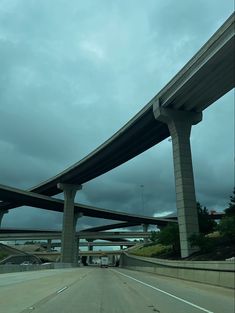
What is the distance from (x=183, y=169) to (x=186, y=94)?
8.55m

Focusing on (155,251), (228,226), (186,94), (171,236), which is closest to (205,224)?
(171,236)

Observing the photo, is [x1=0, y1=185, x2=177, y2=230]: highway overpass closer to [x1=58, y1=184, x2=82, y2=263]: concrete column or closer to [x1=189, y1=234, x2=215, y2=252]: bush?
[x1=58, y1=184, x2=82, y2=263]: concrete column

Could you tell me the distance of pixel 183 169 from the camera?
5322cm

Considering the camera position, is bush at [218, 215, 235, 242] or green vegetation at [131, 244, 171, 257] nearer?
bush at [218, 215, 235, 242]

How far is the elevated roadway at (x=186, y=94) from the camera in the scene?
139 feet

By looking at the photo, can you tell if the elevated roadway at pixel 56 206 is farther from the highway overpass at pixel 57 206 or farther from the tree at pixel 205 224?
the tree at pixel 205 224

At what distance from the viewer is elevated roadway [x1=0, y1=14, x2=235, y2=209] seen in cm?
4225

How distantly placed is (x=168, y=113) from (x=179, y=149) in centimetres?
468

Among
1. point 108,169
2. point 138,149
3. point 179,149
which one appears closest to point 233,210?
point 179,149

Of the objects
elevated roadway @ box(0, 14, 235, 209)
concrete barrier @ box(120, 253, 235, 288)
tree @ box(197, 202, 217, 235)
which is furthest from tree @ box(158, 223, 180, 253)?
elevated roadway @ box(0, 14, 235, 209)

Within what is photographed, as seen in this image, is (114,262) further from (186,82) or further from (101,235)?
(186,82)

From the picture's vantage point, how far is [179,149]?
54.0m

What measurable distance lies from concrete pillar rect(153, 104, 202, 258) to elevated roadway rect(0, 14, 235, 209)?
1013mm

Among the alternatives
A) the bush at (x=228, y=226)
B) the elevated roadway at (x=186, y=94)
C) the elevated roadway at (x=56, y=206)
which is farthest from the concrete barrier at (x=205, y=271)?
the elevated roadway at (x=56, y=206)
